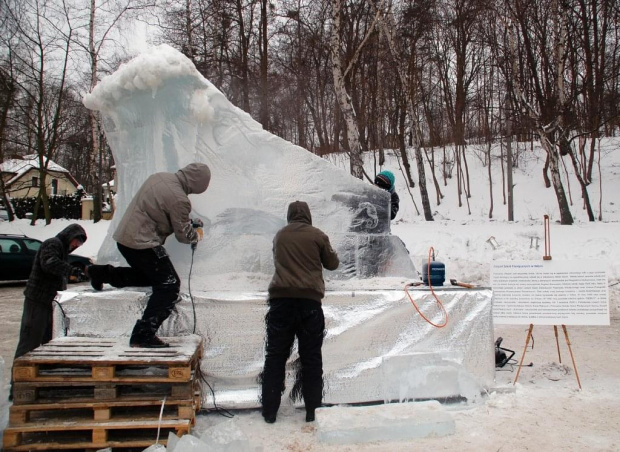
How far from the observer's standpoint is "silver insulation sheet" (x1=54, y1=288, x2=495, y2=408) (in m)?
3.84

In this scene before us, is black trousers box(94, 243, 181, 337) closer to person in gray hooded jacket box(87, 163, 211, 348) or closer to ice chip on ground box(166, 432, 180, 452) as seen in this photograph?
person in gray hooded jacket box(87, 163, 211, 348)

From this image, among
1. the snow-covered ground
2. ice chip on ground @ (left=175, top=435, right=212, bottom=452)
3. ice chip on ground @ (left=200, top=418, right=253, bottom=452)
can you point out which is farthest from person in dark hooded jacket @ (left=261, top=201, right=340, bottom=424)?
ice chip on ground @ (left=175, top=435, right=212, bottom=452)

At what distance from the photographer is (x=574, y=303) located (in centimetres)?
427

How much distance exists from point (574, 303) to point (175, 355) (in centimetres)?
317

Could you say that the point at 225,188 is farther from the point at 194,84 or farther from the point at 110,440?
the point at 110,440

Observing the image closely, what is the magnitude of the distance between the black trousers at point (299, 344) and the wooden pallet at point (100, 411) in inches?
23.6

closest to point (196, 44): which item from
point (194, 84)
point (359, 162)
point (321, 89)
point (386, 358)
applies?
point (321, 89)

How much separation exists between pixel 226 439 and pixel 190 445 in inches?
12.3

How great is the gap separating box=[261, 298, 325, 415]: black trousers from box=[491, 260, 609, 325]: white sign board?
1564 millimetres

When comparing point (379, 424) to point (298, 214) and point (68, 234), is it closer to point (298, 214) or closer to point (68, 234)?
point (298, 214)

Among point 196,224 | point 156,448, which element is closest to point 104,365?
point 156,448

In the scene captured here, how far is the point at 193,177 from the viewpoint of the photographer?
3742mm

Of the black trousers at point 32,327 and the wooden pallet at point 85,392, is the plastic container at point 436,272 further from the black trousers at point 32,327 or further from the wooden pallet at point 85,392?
the black trousers at point 32,327

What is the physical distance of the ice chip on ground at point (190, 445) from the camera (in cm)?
291
